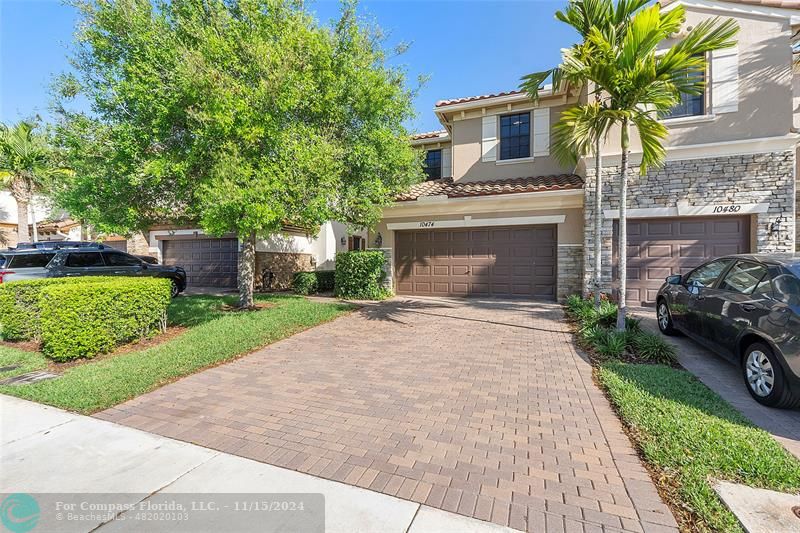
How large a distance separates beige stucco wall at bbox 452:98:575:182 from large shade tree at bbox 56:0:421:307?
5.81 meters

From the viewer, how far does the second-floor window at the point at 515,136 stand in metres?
13.2

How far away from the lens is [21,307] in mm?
7234

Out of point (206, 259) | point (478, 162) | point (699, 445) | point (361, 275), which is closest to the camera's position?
point (699, 445)

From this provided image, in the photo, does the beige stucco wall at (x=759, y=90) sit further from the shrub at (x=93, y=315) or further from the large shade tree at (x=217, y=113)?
the shrub at (x=93, y=315)

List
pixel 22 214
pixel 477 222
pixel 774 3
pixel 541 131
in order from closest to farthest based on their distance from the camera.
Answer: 1. pixel 774 3
2. pixel 477 222
3. pixel 541 131
4. pixel 22 214

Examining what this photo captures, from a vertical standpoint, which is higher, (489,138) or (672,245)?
(489,138)

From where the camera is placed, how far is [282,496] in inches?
109

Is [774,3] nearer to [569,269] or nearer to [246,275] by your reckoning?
[569,269]

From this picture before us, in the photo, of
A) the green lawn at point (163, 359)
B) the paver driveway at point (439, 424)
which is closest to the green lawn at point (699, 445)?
the paver driveway at point (439, 424)

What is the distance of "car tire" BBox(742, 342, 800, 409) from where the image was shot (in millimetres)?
3955

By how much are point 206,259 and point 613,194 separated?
16.7 metres

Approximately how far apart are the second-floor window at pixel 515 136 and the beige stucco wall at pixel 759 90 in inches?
182

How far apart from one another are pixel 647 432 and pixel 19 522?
5222 mm

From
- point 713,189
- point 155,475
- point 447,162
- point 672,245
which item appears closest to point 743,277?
point 672,245
